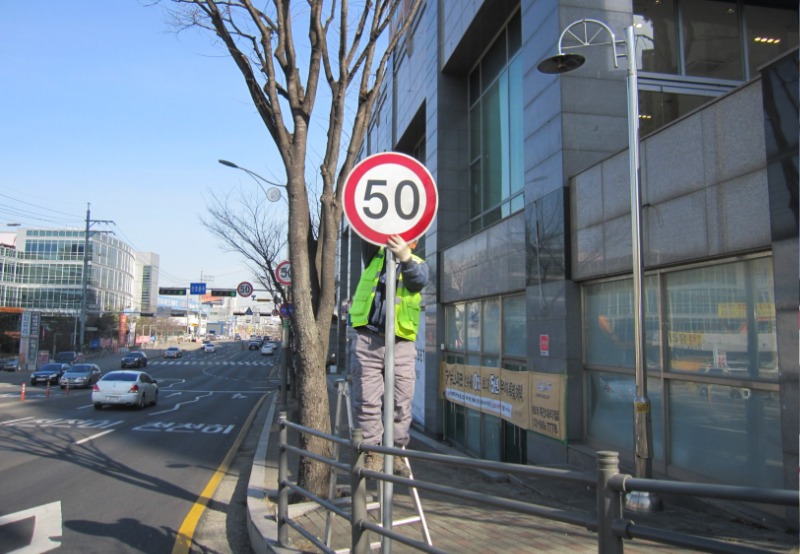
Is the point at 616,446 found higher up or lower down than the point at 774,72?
lower down

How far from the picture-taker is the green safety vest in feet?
12.9

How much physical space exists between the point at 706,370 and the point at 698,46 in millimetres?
6537

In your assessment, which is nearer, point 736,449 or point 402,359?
point 402,359

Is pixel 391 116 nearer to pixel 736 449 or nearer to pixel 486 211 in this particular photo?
pixel 486 211

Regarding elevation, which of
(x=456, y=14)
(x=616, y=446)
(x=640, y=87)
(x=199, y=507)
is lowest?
(x=199, y=507)

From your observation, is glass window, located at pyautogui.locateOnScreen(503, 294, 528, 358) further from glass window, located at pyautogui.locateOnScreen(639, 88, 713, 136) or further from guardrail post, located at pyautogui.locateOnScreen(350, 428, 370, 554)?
guardrail post, located at pyautogui.locateOnScreen(350, 428, 370, 554)

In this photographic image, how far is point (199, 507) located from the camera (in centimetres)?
699

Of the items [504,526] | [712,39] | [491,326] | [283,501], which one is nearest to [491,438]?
[491,326]

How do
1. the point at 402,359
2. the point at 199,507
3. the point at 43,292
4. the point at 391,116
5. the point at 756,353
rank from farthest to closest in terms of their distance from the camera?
the point at 43,292 < the point at 391,116 < the point at 199,507 < the point at 756,353 < the point at 402,359

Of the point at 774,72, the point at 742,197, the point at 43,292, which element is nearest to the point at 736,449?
the point at 742,197

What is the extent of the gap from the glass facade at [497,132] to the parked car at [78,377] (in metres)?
23.4

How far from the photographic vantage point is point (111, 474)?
28.7 ft

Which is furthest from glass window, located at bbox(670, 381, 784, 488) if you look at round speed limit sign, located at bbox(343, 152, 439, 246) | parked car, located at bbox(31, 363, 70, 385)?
parked car, located at bbox(31, 363, 70, 385)

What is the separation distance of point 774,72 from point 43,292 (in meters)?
101
